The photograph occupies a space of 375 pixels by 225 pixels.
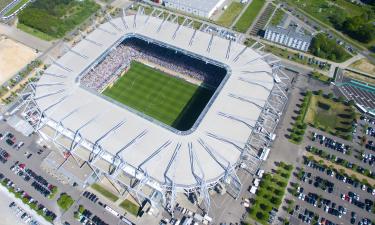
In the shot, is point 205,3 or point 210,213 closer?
point 210,213

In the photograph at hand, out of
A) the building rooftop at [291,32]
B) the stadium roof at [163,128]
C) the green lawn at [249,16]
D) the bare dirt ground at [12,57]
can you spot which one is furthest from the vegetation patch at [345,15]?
the bare dirt ground at [12,57]

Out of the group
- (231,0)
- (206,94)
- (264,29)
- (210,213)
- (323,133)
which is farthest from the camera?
(231,0)

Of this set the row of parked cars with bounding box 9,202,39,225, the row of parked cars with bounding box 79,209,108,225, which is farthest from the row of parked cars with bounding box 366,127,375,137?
the row of parked cars with bounding box 9,202,39,225

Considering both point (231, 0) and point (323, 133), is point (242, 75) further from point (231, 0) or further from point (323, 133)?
point (231, 0)

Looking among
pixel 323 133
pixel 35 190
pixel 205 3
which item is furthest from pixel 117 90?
pixel 323 133

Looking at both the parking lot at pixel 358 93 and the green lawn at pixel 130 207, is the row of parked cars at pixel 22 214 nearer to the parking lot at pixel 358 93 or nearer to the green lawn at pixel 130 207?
the green lawn at pixel 130 207
